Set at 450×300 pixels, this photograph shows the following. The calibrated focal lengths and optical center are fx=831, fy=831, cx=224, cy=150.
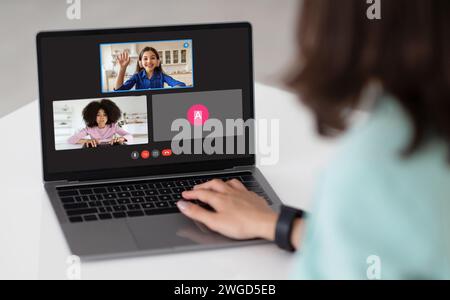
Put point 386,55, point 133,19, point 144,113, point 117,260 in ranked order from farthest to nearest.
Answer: point 133,19 < point 144,113 < point 117,260 < point 386,55

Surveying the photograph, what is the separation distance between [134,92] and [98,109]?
76mm

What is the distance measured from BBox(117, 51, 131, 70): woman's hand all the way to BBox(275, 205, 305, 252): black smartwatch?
0.46 metres

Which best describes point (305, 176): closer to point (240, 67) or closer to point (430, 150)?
point (240, 67)

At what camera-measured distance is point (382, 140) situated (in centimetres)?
89

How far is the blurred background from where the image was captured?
4.27 meters

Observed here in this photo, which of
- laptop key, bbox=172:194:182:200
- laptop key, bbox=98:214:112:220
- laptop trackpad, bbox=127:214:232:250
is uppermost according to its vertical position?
laptop key, bbox=172:194:182:200

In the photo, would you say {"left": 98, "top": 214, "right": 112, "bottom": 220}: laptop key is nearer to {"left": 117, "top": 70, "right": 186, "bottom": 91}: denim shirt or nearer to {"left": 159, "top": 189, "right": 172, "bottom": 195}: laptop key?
{"left": 159, "top": 189, "right": 172, "bottom": 195}: laptop key

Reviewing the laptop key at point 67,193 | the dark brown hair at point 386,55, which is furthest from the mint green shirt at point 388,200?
the laptop key at point 67,193

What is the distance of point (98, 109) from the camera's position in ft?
5.24

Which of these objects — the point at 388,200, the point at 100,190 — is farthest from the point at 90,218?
the point at 388,200

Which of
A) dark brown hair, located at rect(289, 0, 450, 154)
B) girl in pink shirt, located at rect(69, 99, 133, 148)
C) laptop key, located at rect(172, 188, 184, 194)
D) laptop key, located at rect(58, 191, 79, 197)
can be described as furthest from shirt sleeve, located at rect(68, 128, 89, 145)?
dark brown hair, located at rect(289, 0, 450, 154)

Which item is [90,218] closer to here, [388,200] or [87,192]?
[87,192]

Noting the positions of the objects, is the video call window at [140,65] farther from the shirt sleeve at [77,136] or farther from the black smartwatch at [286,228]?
the black smartwatch at [286,228]
